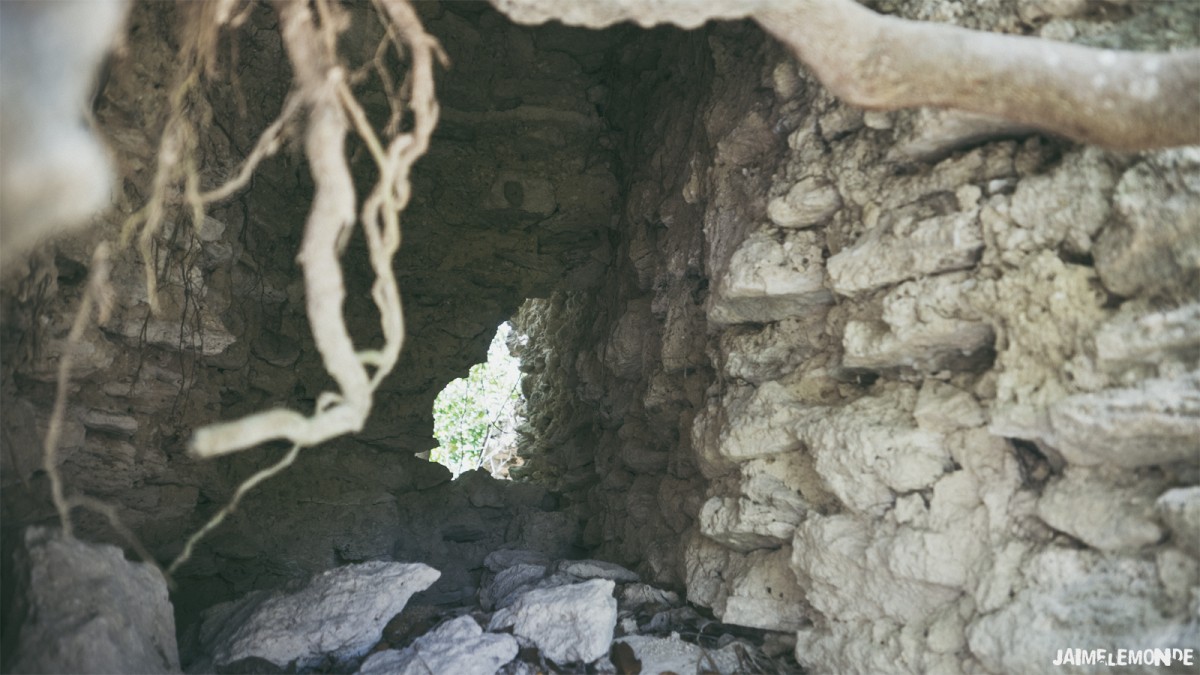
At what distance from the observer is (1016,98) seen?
71.0 inches

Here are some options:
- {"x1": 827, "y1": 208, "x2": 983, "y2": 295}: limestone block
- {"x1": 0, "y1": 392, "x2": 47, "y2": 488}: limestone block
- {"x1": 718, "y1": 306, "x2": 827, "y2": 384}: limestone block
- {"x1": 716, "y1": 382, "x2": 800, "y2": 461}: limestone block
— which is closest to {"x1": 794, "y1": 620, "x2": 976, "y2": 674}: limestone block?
{"x1": 716, "y1": 382, "x2": 800, "y2": 461}: limestone block

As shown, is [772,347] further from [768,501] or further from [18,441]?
[18,441]

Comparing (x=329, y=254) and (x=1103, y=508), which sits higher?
(x=329, y=254)

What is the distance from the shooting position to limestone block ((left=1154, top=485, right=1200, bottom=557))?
1.71 m

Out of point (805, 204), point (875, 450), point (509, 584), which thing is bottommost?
point (509, 584)

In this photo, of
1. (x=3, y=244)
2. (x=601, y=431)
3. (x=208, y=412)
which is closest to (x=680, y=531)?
(x=601, y=431)

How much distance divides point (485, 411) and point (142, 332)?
550cm

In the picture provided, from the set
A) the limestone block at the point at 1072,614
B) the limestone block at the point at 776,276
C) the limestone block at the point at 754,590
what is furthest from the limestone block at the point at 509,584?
the limestone block at the point at 1072,614

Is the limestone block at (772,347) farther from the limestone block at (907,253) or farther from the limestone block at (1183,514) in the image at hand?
the limestone block at (1183,514)

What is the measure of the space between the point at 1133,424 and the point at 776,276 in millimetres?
1180

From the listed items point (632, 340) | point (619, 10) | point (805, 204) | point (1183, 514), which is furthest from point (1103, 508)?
point (632, 340)

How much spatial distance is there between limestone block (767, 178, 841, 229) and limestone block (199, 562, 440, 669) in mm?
1849

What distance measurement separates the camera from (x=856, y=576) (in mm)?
2482

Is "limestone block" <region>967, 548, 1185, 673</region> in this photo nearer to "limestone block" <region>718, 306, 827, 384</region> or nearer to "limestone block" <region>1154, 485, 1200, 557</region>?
"limestone block" <region>1154, 485, 1200, 557</region>
